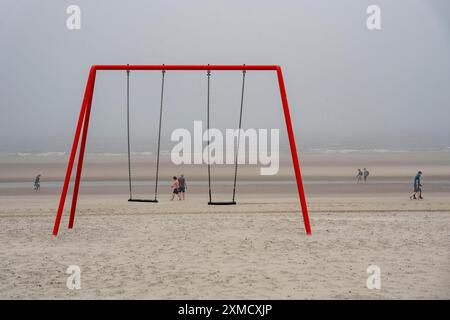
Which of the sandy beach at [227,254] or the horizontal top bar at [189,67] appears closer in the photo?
the sandy beach at [227,254]

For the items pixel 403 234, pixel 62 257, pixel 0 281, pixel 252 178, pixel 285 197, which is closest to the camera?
pixel 0 281

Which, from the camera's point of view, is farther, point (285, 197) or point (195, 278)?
point (285, 197)

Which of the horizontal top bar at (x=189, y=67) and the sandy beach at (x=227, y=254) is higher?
the horizontal top bar at (x=189, y=67)

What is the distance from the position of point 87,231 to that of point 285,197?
11.2 metres

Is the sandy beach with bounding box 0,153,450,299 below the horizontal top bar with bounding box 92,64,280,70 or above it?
below

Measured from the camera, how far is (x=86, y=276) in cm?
716

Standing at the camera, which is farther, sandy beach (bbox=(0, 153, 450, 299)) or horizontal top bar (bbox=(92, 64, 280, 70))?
horizontal top bar (bbox=(92, 64, 280, 70))

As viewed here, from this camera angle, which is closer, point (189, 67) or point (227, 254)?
point (227, 254)

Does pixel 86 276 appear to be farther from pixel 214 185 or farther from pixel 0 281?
pixel 214 185

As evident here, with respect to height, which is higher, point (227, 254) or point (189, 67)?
point (189, 67)
